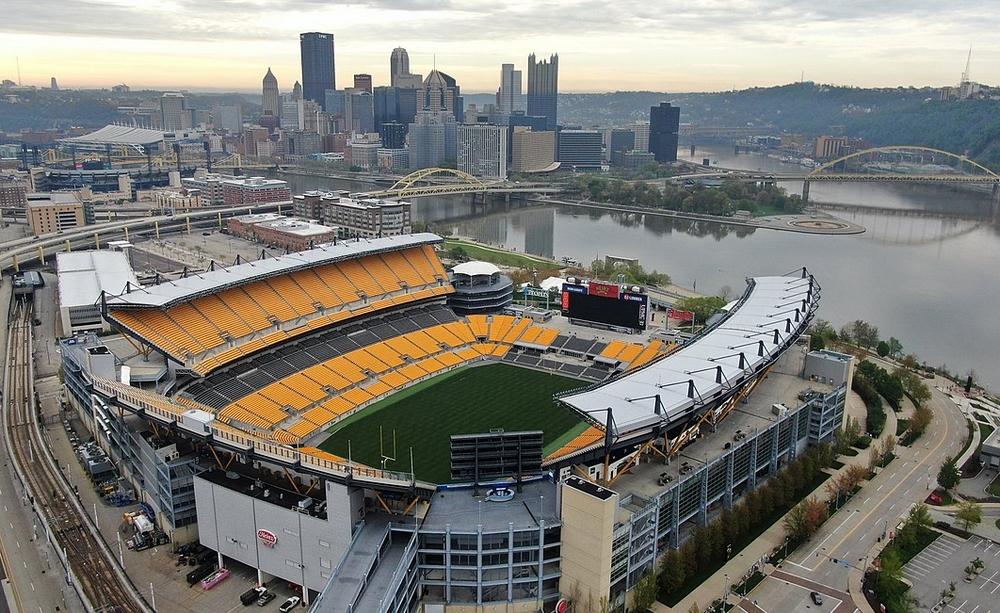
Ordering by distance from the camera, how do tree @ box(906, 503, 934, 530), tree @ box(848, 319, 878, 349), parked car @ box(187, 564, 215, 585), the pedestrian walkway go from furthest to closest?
tree @ box(848, 319, 878, 349)
tree @ box(906, 503, 934, 530)
the pedestrian walkway
parked car @ box(187, 564, 215, 585)

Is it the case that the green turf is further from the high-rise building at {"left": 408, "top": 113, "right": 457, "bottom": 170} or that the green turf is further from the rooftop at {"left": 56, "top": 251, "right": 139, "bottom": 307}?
the high-rise building at {"left": 408, "top": 113, "right": 457, "bottom": 170}

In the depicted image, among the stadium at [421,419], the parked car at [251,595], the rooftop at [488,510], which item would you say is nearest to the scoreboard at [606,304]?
the stadium at [421,419]

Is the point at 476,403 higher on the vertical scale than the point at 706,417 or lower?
lower

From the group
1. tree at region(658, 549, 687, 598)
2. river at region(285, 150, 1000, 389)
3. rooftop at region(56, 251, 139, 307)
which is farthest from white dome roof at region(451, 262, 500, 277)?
tree at region(658, 549, 687, 598)

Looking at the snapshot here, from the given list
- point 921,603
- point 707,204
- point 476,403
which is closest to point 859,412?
point 921,603

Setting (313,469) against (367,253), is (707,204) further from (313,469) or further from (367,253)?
(313,469)

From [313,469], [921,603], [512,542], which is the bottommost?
[921,603]
